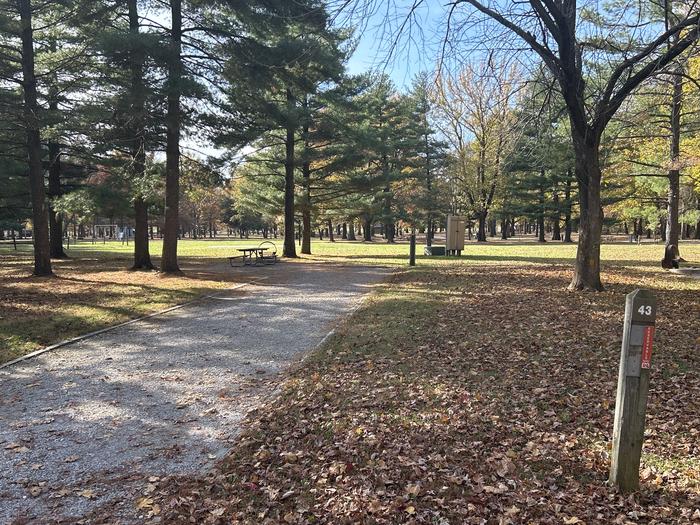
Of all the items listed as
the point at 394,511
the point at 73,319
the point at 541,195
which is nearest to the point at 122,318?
the point at 73,319

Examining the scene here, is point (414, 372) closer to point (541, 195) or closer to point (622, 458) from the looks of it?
point (622, 458)

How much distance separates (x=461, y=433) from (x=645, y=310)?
5.90ft

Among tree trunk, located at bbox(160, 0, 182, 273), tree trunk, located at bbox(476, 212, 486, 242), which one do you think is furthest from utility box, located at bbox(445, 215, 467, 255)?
tree trunk, located at bbox(476, 212, 486, 242)

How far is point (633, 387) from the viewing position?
2863 millimetres

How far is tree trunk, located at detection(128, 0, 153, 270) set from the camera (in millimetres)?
11516

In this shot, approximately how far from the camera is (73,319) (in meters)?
8.48

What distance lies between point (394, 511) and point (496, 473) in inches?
33.0

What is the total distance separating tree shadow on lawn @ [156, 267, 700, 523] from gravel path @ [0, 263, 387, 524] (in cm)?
39

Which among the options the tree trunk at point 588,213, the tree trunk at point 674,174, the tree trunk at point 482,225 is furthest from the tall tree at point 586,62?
the tree trunk at point 482,225

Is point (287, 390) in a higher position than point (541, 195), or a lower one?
lower

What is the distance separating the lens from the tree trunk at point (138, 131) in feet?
37.8

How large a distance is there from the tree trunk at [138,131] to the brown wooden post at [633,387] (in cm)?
1177

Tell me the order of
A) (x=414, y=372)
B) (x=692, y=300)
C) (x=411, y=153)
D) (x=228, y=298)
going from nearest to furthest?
(x=414, y=372)
(x=692, y=300)
(x=228, y=298)
(x=411, y=153)

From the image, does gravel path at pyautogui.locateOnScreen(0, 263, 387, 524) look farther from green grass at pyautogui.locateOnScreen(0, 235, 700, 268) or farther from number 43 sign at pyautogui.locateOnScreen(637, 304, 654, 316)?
green grass at pyautogui.locateOnScreen(0, 235, 700, 268)
